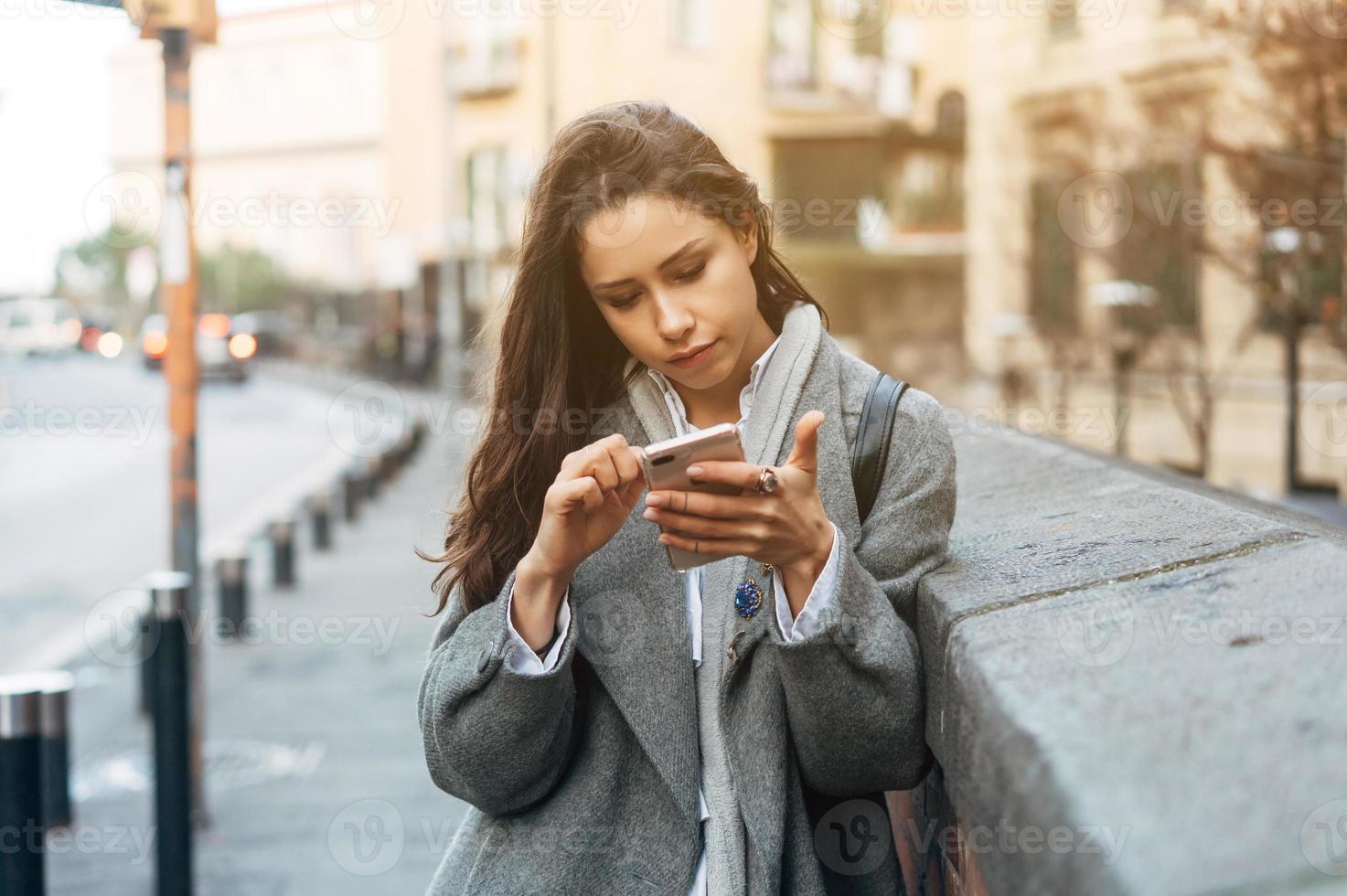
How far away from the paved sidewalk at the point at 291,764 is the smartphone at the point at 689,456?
3.63 feet

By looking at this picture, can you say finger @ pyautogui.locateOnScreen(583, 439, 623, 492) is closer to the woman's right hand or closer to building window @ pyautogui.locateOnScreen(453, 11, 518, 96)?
the woman's right hand

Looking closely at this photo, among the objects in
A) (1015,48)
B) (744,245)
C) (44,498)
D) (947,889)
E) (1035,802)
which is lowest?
(44,498)

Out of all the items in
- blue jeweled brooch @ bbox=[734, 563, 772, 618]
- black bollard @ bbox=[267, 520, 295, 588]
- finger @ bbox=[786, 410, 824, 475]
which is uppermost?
finger @ bbox=[786, 410, 824, 475]

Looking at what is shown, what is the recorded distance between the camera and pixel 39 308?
174 feet

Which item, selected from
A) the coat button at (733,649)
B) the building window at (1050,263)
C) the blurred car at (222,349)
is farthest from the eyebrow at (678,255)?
the blurred car at (222,349)

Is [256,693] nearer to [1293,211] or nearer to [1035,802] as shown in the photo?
[1293,211]

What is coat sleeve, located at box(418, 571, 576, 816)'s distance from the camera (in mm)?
1868

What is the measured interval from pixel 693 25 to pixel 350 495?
17.5 m

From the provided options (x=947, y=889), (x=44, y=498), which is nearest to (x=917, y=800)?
(x=947, y=889)

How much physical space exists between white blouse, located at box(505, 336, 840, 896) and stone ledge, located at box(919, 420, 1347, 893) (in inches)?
6.0

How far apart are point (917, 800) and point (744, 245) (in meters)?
0.98

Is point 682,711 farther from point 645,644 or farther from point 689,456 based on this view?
point 689,456

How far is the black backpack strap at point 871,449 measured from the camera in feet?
6.49

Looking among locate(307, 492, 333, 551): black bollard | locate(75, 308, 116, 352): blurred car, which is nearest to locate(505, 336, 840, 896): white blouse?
locate(307, 492, 333, 551): black bollard
